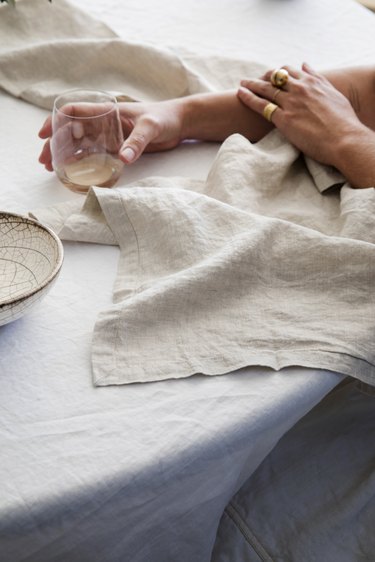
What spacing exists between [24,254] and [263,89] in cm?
53

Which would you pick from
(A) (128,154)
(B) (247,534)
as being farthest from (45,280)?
(B) (247,534)

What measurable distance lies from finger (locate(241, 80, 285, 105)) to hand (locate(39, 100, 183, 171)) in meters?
0.12

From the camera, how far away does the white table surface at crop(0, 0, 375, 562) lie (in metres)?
0.59

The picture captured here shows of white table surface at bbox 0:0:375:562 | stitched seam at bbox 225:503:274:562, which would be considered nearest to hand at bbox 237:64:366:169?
white table surface at bbox 0:0:375:562

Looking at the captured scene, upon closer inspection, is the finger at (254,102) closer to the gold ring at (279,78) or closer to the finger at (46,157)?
the gold ring at (279,78)

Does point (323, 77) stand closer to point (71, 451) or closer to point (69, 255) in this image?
point (69, 255)

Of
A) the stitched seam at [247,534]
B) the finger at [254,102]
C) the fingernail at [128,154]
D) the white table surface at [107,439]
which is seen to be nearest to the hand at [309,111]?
the finger at [254,102]

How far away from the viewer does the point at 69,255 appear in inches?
33.3

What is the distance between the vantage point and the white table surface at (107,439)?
591mm

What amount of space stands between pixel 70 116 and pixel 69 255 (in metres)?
0.19

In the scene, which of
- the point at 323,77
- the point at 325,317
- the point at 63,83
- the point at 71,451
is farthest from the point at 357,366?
the point at 63,83

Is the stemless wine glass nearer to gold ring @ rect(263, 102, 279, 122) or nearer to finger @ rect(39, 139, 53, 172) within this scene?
finger @ rect(39, 139, 53, 172)

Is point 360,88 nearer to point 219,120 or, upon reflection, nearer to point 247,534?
point 219,120

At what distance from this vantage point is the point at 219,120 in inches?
43.2
